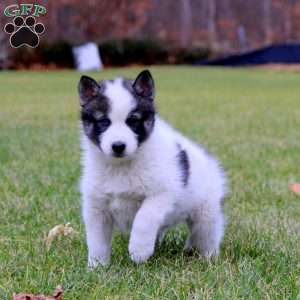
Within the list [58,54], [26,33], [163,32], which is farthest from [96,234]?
[163,32]

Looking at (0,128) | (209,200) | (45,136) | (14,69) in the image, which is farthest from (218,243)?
(14,69)

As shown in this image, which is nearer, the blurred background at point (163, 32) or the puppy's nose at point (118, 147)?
the puppy's nose at point (118, 147)

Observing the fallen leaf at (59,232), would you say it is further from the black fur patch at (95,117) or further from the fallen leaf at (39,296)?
the fallen leaf at (39,296)

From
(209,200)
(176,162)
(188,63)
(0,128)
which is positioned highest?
(176,162)

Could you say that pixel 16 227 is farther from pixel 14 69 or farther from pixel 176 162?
pixel 14 69

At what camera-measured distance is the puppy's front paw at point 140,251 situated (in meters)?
3.40

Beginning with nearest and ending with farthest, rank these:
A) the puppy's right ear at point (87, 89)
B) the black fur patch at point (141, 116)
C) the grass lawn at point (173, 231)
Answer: the grass lawn at point (173, 231) < the black fur patch at point (141, 116) < the puppy's right ear at point (87, 89)

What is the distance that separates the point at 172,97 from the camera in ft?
59.0

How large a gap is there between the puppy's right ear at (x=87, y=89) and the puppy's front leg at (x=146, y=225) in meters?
0.62

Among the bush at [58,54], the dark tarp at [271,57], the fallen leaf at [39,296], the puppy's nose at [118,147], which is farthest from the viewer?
the dark tarp at [271,57]

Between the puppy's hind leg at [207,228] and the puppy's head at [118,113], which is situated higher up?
the puppy's head at [118,113]

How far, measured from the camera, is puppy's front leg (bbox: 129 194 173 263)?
11.0ft

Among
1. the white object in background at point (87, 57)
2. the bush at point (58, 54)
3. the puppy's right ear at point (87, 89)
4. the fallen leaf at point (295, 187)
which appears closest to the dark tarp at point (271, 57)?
the white object in background at point (87, 57)

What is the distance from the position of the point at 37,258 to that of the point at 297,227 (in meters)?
1.72
